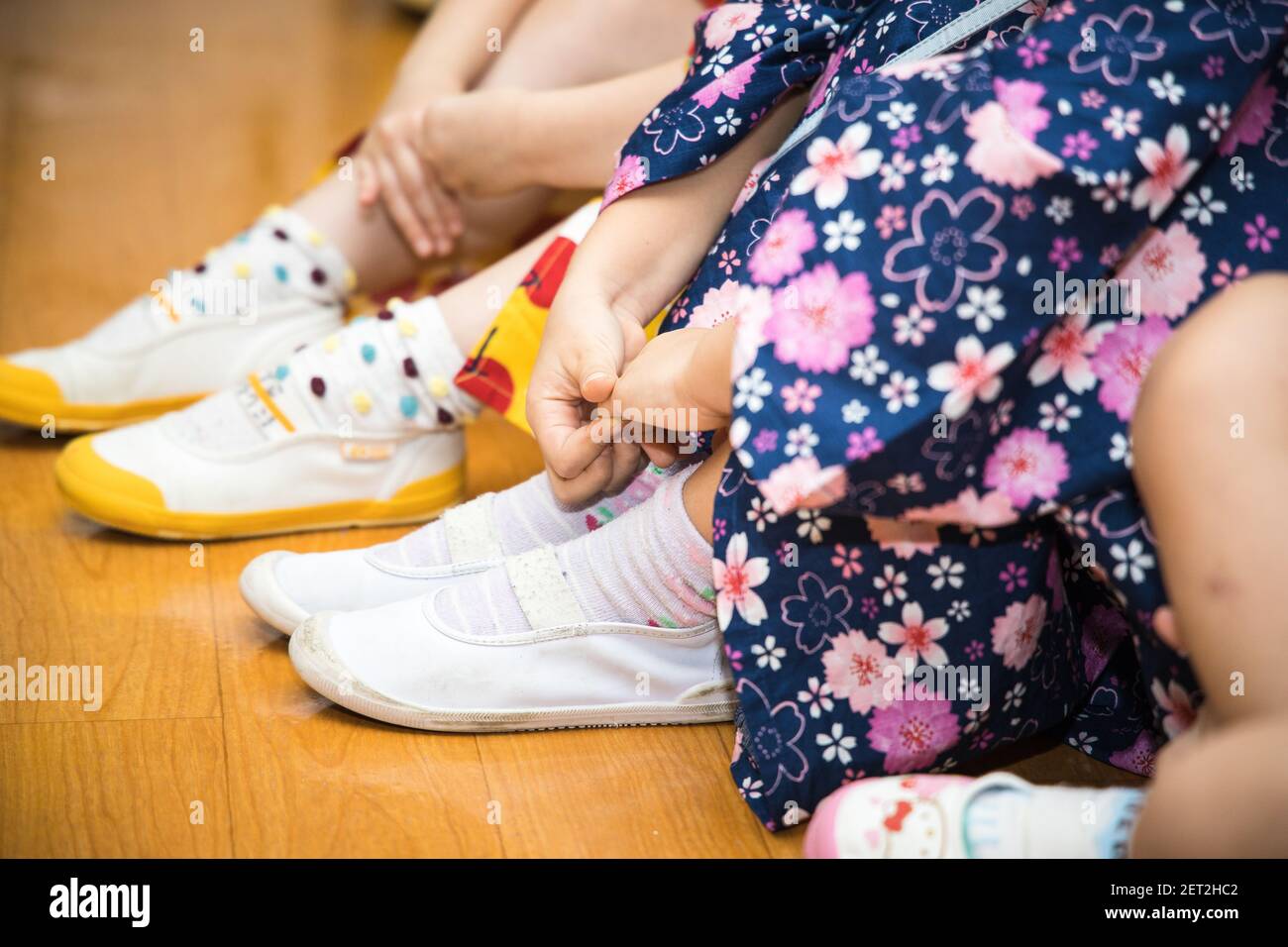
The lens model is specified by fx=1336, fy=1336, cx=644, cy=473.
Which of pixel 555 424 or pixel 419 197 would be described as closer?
pixel 555 424

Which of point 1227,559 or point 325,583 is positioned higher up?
point 1227,559

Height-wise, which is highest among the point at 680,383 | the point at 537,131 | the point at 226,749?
the point at 537,131

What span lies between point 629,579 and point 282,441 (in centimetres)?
34

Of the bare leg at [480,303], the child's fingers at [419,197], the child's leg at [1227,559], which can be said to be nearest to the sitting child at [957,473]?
the child's leg at [1227,559]

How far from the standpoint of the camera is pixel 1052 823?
0.59 meters

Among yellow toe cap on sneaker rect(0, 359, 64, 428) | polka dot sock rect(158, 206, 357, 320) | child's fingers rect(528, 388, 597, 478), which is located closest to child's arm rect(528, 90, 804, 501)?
child's fingers rect(528, 388, 597, 478)

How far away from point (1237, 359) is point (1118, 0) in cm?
17

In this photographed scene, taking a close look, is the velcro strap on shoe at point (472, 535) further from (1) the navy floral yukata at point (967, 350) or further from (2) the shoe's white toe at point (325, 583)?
(1) the navy floral yukata at point (967, 350)

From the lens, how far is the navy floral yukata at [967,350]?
566 mm

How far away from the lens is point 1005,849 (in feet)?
1.94

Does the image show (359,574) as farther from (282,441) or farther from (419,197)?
(419,197)

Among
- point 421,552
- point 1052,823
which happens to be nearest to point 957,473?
point 1052,823

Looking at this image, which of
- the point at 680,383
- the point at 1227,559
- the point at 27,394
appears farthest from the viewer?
the point at 27,394
